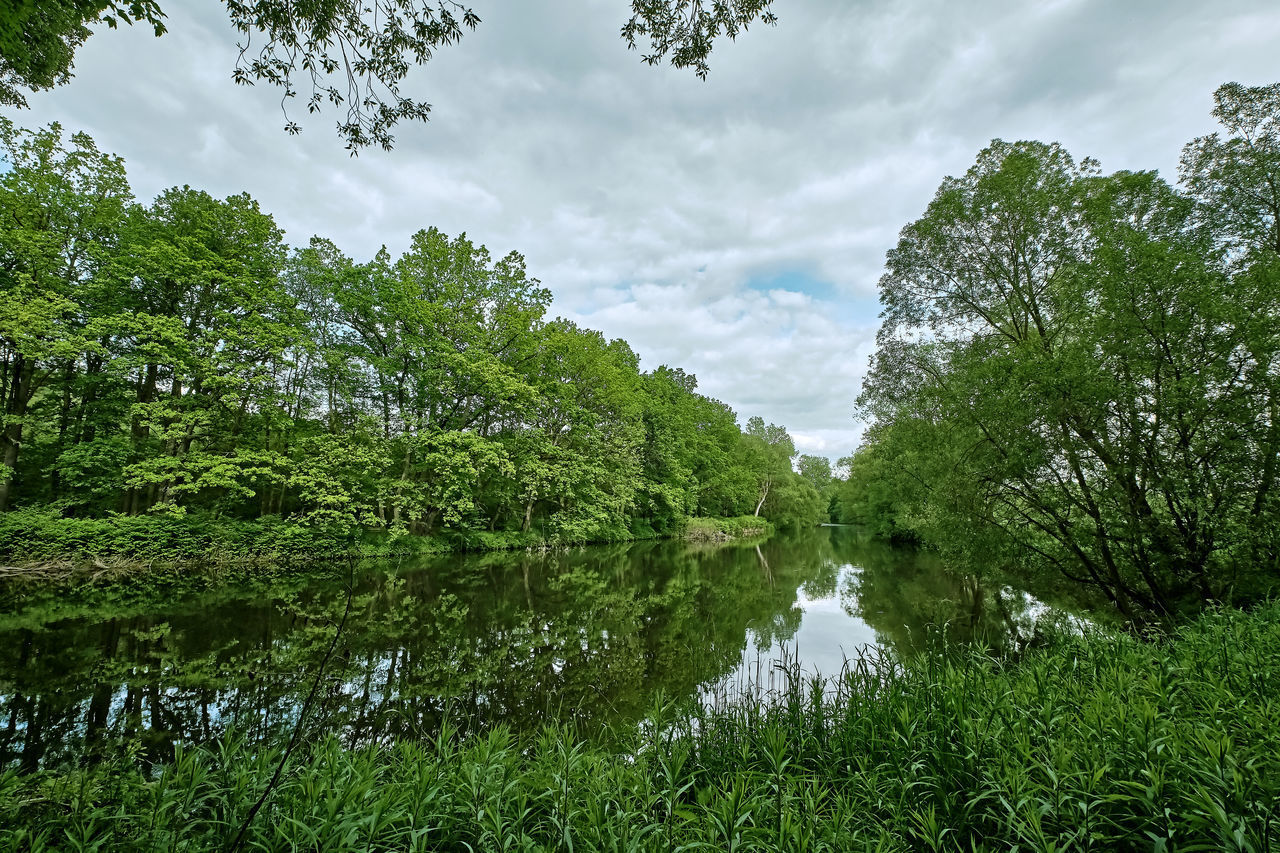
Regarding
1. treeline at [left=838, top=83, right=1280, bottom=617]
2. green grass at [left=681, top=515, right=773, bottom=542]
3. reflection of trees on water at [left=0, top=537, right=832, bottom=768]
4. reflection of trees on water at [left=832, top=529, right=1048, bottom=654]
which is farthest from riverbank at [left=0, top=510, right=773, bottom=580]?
green grass at [left=681, top=515, right=773, bottom=542]

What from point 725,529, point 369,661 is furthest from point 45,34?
point 725,529

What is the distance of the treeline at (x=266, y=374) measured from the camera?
14.0 metres

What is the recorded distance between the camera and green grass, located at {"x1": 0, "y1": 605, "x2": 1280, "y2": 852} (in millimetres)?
2154

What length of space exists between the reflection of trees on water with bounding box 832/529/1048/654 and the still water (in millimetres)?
91

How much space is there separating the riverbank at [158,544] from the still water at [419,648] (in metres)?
2.26

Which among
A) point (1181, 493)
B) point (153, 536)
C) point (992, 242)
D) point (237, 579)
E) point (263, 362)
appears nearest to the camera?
point (1181, 493)

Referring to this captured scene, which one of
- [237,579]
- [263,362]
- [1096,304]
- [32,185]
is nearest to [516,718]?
[1096,304]

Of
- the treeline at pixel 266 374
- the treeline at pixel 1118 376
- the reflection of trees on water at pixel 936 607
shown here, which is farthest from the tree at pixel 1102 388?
the treeline at pixel 266 374

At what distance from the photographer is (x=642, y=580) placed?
1501cm

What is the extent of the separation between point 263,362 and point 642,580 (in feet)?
49.3

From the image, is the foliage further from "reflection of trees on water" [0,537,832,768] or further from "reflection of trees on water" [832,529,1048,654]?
"reflection of trees on water" [832,529,1048,654]

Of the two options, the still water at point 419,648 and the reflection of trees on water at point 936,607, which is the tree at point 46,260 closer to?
the still water at point 419,648

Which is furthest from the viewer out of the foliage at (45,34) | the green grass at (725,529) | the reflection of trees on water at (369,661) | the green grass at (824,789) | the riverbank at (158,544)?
the green grass at (725,529)

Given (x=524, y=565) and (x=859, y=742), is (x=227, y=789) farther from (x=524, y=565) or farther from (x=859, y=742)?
(x=524, y=565)
